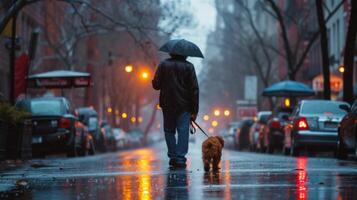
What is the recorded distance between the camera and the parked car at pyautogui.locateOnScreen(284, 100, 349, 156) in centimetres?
2405

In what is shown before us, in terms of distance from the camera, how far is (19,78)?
2880 centimetres

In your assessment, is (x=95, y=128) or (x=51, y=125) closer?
(x=51, y=125)

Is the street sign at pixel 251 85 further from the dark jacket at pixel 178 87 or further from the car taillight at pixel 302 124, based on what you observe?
the dark jacket at pixel 178 87

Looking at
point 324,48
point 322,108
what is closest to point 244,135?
point 324,48

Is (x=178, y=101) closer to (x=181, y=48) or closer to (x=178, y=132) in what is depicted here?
(x=178, y=132)

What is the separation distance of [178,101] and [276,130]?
17.5 metres

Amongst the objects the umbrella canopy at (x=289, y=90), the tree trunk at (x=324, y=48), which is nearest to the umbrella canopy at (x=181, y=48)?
the tree trunk at (x=324, y=48)

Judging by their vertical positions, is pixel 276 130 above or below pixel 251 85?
below

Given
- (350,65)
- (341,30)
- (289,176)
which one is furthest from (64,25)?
(289,176)

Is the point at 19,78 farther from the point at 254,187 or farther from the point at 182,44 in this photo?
the point at 254,187

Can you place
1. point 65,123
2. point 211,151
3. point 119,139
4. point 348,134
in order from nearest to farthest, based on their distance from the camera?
point 211,151 → point 348,134 → point 65,123 → point 119,139

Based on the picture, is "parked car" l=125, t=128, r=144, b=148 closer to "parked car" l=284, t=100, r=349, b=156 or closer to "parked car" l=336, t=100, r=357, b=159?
"parked car" l=284, t=100, r=349, b=156

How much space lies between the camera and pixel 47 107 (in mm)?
24750

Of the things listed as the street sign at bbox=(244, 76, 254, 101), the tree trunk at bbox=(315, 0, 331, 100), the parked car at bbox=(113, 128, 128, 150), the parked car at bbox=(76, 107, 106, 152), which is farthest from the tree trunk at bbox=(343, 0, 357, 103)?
the street sign at bbox=(244, 76, 254, 101)
